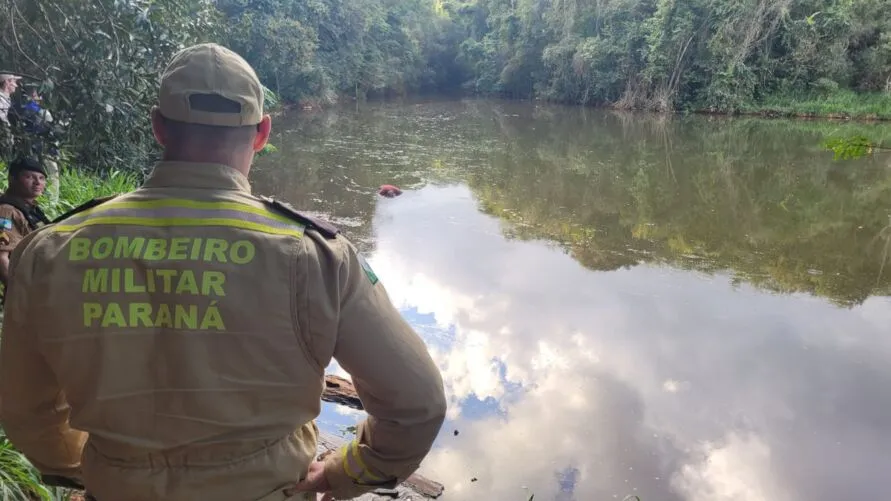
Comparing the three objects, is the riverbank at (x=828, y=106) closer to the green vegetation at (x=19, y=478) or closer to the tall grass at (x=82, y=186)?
the tall grass at (x=82, y=186)

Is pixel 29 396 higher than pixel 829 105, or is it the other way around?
pixel 29 396

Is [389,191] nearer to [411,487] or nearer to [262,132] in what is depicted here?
[411,487]

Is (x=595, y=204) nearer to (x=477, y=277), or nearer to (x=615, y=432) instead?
(x=477, y=277)

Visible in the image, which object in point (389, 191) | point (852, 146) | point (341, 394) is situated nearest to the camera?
point (852, 146)

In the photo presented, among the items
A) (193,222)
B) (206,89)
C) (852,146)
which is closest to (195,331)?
(193,222)

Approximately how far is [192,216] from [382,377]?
1.22 feet

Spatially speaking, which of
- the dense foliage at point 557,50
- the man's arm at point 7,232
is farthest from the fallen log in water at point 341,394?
the dense foliage at point 557,50

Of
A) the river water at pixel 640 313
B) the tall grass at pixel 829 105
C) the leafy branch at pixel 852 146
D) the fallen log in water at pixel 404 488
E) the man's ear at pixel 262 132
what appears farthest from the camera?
the tall grass at pixel 829 105

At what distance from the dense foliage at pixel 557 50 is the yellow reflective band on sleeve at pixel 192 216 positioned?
3.00 m

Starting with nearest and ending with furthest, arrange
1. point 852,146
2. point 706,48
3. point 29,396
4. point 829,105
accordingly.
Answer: point 29,396 → point 852,146 → point 829,105 → point 706,48

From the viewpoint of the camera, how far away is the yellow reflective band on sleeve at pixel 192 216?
89 centimetres

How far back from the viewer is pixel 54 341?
91 centimetres

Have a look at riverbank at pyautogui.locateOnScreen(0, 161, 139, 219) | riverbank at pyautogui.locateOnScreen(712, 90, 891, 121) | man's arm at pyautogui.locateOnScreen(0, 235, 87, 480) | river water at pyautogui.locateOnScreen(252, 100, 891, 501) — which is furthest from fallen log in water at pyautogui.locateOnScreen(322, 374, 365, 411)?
riverbank at pyautogui.locateOnScreen(712, 90, 891, 121)

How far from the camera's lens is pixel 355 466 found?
41.6 inches
